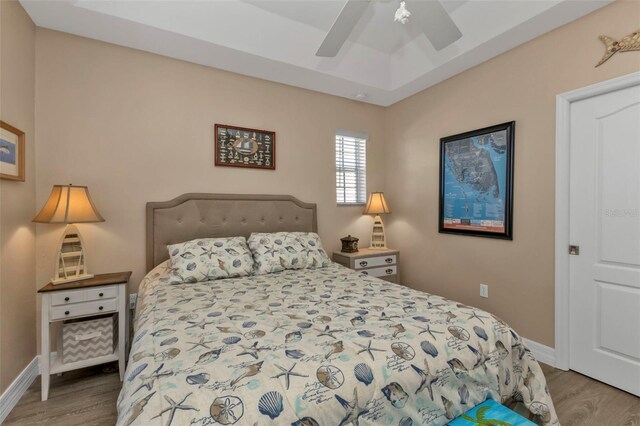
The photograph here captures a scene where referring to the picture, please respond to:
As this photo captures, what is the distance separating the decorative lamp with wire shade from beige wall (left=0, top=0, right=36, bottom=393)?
6.3 inches

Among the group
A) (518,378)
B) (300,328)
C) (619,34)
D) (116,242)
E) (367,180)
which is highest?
(619,34)

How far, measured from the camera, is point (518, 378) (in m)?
1.46

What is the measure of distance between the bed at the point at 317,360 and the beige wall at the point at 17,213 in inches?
32.6

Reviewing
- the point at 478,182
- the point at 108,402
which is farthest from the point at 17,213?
the point at 478,182

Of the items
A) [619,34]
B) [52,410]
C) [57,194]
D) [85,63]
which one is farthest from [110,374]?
[619,34]

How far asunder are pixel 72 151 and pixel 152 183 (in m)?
0.60

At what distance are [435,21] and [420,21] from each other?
0.29 ft

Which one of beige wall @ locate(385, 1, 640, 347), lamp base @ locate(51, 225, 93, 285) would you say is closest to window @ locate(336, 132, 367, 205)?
beige wall @ locate(385, 1, 640, 347)

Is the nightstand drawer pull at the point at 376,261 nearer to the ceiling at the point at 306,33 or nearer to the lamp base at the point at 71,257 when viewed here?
the ceiling at the point at 306,33

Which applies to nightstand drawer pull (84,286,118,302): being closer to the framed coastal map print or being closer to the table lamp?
the table lamp

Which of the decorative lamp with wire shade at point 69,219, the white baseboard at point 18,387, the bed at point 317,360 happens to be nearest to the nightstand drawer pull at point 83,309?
the decorative lamp with wire shade at point 69,219

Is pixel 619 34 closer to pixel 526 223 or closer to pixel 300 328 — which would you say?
pixel 526 223

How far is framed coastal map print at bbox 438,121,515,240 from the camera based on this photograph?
258cm

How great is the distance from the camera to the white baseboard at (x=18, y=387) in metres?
1.75
